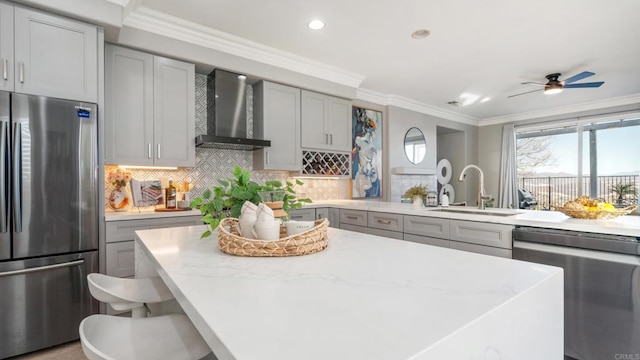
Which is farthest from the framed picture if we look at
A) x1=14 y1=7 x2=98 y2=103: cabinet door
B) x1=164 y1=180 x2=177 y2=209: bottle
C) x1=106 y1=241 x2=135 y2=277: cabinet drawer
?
x1=14 y1=7 x2=98 y2=103: cabinet door

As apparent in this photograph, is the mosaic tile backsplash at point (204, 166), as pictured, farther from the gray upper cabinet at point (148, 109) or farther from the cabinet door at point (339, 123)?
the cabinet door at point (339, 123)

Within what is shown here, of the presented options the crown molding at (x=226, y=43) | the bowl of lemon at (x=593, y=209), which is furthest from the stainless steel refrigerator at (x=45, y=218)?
the bowl of lemon at (x=593, y=209)

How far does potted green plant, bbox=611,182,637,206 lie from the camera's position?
4.96 meters

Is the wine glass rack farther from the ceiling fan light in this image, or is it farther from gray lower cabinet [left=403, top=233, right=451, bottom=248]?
the ceiling fan light

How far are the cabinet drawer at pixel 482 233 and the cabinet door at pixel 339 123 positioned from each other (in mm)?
1988

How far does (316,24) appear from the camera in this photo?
2.76m

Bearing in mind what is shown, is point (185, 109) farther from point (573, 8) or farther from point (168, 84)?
point (573, 8)

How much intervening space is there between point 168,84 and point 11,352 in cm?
219

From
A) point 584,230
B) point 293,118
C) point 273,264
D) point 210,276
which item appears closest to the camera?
point 210,276

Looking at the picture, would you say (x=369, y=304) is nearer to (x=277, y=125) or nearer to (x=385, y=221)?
(x=385, y=221)

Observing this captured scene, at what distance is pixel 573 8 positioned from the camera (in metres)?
2.50

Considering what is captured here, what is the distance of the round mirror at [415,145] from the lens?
5.13 meters

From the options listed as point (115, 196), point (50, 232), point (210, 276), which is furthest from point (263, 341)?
point (115, 196)

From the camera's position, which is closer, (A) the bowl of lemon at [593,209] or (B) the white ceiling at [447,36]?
(A) the bowl of lemon at [593,209]
